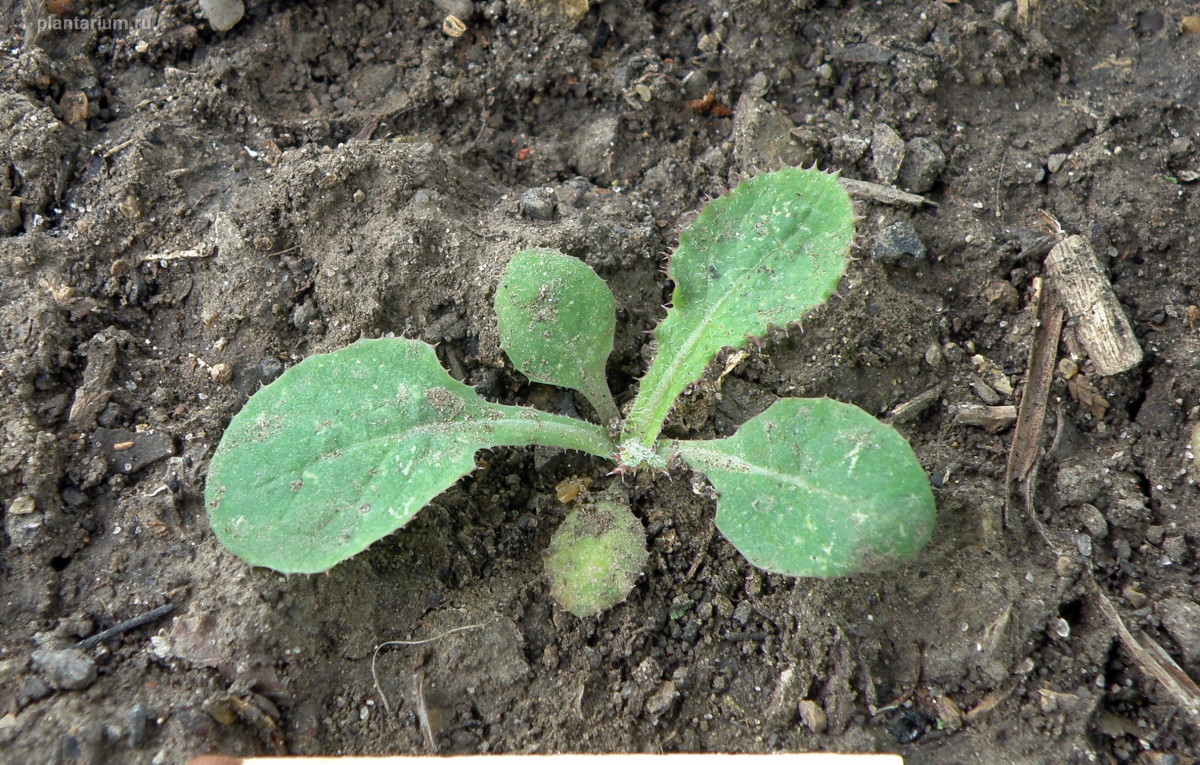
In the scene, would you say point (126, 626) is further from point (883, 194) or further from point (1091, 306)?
point (1091, 306)

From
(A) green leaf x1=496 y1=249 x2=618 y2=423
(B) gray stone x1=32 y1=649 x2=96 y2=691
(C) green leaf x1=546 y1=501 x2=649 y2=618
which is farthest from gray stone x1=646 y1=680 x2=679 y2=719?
(B) gray stone x1=32 y1=649 x2=96 y2=691

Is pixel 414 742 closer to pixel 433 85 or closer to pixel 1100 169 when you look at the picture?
pixel 433 85

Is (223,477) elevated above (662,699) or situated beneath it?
elevated above

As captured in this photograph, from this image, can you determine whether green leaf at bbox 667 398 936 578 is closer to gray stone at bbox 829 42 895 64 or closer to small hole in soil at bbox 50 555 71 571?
gray stone at bbox 829 42 895 64

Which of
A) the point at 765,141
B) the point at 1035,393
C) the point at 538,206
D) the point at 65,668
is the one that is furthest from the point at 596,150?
the point at 65,668

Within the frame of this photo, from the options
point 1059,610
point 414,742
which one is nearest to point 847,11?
point 1059,610

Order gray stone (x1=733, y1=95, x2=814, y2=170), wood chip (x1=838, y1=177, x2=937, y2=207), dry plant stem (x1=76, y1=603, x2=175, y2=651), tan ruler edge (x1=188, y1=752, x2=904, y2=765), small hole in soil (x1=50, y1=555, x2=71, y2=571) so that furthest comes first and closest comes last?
1. gray stone (x1=733, y1=95, x2=814, y2=170)
2. wood chip (x1=838, y1=177, x2=937, y2=207)
3. small hole in soil (x1=50, y1=555, x2=71, y2=571)
4. dry plant stem (x1=76, y1=603, x2=175, y2=651)
5. tan ruler edge (x1=188, y1=752, x2=904, y2=765)
